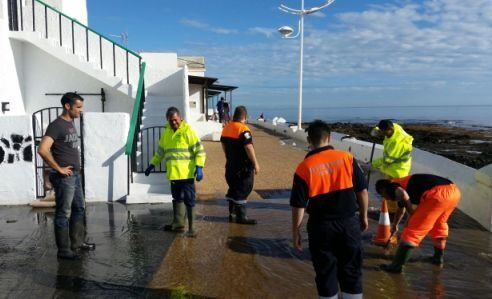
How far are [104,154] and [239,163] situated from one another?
270 cm

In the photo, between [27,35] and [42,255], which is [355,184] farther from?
[27,35]

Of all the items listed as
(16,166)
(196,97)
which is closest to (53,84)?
(16,166)

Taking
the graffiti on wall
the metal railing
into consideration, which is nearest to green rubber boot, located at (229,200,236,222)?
the graffiti on wall

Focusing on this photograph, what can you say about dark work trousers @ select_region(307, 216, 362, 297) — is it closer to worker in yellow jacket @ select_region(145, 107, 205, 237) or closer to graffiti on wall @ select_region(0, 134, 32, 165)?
worker in yellow jacket @ select_region(145, 107, 205, 237)

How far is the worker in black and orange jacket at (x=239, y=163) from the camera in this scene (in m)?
6.18

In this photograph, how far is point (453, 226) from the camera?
625cm

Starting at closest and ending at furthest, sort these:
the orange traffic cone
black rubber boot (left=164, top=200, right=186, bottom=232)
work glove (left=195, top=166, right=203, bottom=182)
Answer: the orange traffic cone, work glove (left=195, top=166, right=203, bottom=182), black rubber boot (left=164, top=200, right=186, bottom=232)

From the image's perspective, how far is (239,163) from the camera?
624cm

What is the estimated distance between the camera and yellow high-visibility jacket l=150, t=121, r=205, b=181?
566 cm

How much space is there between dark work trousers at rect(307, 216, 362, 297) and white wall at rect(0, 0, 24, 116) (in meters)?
9.28

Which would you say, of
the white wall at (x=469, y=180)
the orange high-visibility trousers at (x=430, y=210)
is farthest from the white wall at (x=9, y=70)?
the white wall at (x=469, y=180)

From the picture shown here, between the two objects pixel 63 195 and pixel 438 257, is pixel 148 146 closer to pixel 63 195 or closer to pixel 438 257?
pixel 63 195

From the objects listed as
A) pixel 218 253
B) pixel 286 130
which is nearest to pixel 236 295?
pixel 218 253

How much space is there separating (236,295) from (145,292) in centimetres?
87
